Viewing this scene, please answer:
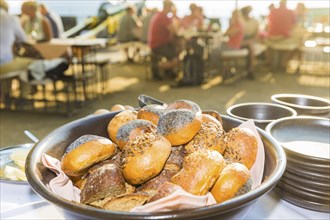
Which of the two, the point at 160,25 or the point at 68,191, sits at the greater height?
the point at 160,25

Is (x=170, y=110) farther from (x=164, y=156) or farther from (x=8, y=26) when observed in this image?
(x=8, y=26)

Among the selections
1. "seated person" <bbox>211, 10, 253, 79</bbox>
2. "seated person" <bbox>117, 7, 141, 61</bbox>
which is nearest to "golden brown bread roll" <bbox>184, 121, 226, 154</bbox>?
"seated person" <bbox>211, 10, 253, 79</bbox>

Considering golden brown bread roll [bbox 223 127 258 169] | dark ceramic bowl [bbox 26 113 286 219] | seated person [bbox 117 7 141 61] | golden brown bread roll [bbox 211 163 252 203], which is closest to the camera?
dark ceramic bowl [bbox 26 113 286 219]

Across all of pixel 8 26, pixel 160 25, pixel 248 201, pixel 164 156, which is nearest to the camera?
pixel 248 201

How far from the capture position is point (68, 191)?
0.70 m

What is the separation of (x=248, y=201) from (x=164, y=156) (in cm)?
18

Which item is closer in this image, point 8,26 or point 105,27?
point 8,26

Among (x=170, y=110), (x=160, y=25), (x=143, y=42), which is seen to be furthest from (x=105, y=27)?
(x=170, y=110)

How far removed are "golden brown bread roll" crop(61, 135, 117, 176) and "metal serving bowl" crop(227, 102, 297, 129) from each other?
0.55m

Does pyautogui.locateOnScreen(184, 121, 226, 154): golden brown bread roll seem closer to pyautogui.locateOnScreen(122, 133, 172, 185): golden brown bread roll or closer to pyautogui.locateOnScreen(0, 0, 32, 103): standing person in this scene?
pyautogui.locateOnScreen(122, 133, 172, 185): golden brown bread roll

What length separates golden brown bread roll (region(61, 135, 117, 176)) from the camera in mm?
687

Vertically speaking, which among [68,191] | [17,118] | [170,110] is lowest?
[17,118]

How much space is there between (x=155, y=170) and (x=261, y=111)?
0.66 m

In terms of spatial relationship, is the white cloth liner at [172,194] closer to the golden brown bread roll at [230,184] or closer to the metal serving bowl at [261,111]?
the golden brown bread roll at [230,184]
